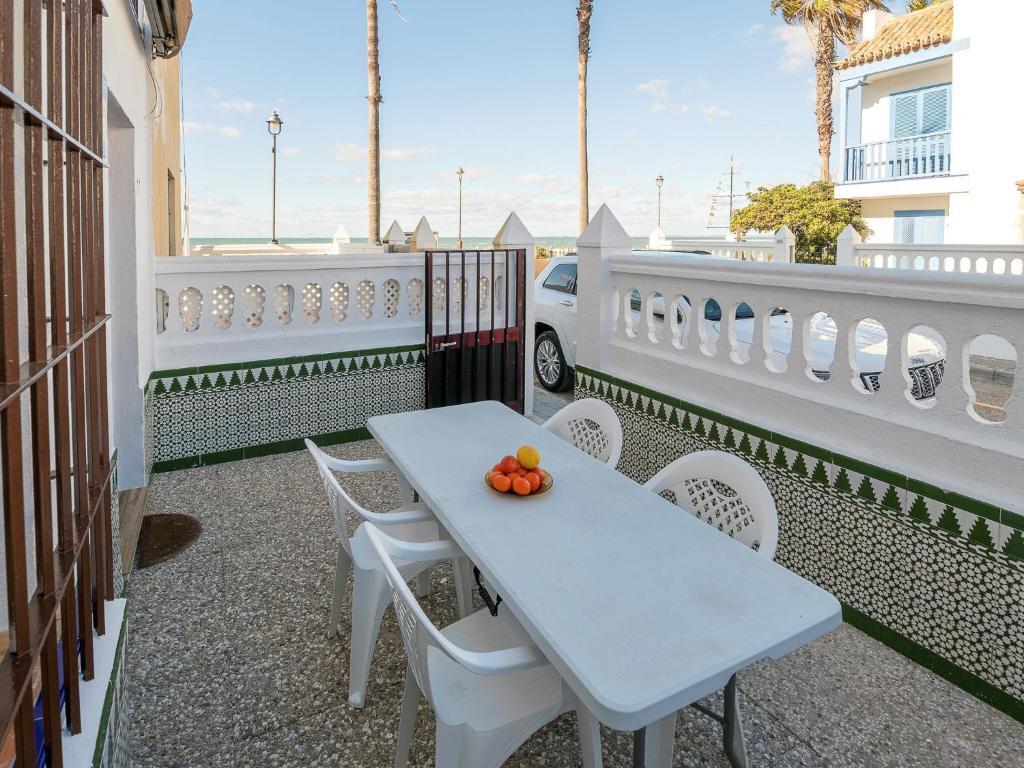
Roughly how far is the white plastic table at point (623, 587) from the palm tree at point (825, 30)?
2167cm

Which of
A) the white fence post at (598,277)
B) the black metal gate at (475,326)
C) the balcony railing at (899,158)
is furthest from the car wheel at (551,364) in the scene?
the balcony railing at (899,158)

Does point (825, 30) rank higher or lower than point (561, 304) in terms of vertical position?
higher

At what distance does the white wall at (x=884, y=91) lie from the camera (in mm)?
15180

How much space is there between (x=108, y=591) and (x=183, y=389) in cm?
327

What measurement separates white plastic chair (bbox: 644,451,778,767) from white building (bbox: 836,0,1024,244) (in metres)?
13.8

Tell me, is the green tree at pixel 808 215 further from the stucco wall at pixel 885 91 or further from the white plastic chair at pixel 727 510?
the white plastic chair at pixel 727 510

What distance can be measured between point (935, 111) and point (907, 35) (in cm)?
231

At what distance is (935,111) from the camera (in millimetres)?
15133

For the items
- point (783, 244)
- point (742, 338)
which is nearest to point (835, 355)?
point (742, 338)

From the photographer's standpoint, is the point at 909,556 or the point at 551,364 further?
the point at 551,364

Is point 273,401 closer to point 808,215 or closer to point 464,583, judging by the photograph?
point 464,583

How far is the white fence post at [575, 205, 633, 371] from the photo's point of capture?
200 inches

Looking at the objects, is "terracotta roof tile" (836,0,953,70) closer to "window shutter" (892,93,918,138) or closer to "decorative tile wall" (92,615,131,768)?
"window shutter" (892,93,918,138)

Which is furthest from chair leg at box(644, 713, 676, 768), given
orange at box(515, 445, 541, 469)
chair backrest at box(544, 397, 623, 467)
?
chair backrest at box(544, 397, 623, 467)
